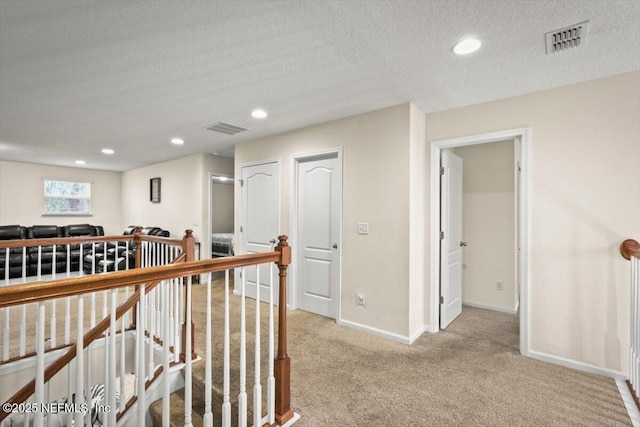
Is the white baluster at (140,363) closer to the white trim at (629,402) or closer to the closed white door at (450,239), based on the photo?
the white trim at (629,402)

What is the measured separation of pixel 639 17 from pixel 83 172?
961 centimetres

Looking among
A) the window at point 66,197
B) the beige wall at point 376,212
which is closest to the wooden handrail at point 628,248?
the beige wall at point 376,212

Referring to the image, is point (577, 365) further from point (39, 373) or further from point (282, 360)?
point (39, 373)

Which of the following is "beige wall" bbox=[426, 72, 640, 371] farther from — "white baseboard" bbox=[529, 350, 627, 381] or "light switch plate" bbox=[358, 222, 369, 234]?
"light switch plate" bbox=[358, 222, 369, 234]

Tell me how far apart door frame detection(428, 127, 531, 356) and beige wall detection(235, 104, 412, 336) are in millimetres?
419

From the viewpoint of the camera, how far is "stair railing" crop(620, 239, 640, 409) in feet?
6.64

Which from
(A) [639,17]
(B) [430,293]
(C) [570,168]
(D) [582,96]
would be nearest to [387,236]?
(B) [430,293]

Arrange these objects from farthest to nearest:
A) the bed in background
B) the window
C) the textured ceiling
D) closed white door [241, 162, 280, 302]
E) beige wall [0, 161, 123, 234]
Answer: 1. the window
2. beige wall [0, 161, 123, 234]
3. the bed in background
4. closed white door [241, 162, 280, 302]
5. the textured ceiling

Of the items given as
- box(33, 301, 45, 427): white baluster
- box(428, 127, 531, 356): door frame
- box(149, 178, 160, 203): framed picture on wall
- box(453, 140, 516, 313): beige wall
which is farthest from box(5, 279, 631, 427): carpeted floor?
box(149, 178, 160, 203): framed picture on wall

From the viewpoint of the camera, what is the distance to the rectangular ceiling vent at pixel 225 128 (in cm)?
378

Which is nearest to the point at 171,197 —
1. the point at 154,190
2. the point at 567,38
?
the point at 154,190

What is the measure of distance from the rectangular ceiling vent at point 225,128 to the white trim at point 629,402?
4307 millimetres

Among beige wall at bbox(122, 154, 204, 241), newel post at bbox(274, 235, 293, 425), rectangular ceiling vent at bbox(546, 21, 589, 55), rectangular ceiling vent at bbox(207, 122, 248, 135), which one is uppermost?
rectangular ceiling vent at bbox(207, 122, 248, 135)

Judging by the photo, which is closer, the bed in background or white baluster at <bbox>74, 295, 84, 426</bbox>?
white baluster at <bbox>74, 295, 84, 426</bbox>
